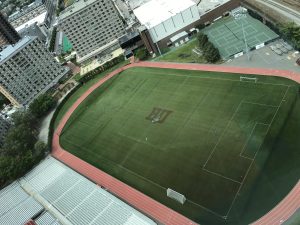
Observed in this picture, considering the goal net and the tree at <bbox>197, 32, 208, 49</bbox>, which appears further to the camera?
the tree at <bbox>197, 32, 208, 49</bbox>

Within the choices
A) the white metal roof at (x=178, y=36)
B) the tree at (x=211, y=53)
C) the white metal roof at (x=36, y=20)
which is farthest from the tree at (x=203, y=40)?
the white metal roof at (x=36, y=20)

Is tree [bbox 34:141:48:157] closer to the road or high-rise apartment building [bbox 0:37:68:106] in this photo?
high-rise apartment building [bbox 0:37:68:106]

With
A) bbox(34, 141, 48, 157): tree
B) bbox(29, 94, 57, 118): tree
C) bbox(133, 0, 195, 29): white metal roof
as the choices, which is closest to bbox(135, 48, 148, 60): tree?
bbox(133, 0, 195, 29): white metal roof

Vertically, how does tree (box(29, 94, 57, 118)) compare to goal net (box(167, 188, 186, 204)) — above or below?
above

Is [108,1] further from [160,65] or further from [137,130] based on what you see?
[137,130]

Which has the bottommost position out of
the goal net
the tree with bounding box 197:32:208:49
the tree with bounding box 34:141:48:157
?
the goal net

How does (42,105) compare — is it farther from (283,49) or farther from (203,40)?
(283,49)

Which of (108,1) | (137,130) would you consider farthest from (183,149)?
(108,1)
